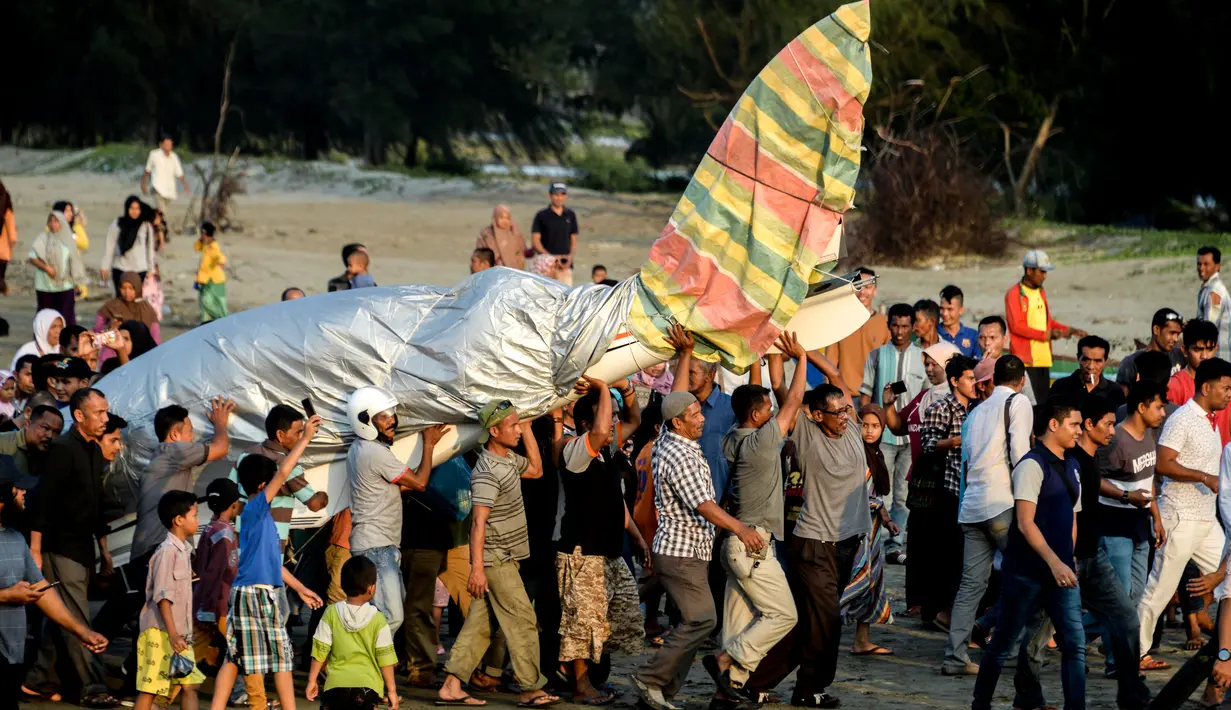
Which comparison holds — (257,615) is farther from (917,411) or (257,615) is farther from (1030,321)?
(1030,321)

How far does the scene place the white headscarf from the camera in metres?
Answer: 9.59

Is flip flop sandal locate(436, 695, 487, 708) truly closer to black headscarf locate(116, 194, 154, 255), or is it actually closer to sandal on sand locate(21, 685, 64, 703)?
sandal on sand locate(21, 685, 64, 703)

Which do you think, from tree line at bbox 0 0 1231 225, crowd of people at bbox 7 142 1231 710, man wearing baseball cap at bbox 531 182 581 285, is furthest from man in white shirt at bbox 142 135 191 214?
crowd of people at bbox 7 142 1231 710

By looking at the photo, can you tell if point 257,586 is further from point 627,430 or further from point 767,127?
point 767,127

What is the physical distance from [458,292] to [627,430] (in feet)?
3.69

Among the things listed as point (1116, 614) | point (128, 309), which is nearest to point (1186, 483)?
point (1116, 614)

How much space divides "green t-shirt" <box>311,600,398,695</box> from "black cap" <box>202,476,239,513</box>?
25.5 inches

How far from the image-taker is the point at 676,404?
7527mm

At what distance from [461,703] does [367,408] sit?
4.80 ft

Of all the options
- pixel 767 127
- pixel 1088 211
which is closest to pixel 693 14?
pixel 1088 211

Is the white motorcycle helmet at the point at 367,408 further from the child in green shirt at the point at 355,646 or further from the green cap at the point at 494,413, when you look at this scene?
the child in green shirt at the point at 355,646

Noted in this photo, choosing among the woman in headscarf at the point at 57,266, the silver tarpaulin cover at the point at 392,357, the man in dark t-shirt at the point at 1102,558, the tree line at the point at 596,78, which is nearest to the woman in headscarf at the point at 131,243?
the woman in headscarf at the point at 57,266

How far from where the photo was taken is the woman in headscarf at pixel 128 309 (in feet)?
37.6

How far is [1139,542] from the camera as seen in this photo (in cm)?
823
